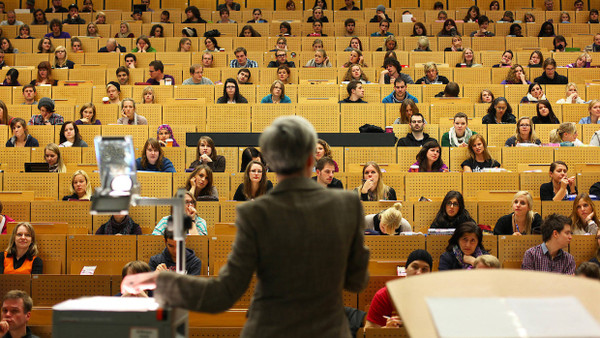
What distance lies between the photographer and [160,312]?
185 centimetres

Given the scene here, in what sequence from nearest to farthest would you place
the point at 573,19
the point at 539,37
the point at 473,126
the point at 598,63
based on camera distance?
1. the point at 473,126
2. the point at 598,63
3. the point at 539,37
4. the point at 573,19

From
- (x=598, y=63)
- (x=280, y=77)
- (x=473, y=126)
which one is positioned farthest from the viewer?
(x=598, y=63)

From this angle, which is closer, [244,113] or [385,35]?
[244,113]

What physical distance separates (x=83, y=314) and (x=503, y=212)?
4.93m

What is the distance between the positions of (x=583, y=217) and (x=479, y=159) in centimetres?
160

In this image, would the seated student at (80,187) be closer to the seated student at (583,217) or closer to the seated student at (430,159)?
the seated student at (430,159)

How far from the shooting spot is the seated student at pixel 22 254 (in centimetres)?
533

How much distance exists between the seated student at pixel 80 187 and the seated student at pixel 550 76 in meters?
6.42

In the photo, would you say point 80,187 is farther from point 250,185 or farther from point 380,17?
point 380,17

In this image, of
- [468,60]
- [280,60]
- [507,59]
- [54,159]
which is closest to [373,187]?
[54,159]

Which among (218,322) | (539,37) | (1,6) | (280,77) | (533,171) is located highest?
(1,6)

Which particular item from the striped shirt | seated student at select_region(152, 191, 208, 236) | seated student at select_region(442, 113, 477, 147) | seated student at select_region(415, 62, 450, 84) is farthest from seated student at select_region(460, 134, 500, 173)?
seated student at select_region(152, 191, 208, 236)

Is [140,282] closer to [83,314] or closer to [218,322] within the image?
[83,314]

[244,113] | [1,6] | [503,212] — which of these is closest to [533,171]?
[503,212]
